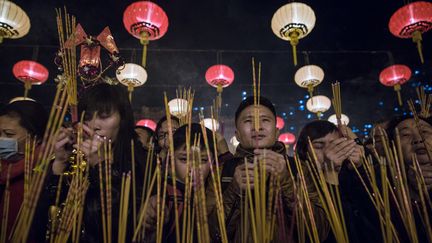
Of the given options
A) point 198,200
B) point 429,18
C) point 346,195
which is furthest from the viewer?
point 429,18

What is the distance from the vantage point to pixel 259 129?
4.86 ft

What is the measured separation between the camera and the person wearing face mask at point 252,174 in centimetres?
89

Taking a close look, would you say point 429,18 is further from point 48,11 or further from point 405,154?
point 48,11

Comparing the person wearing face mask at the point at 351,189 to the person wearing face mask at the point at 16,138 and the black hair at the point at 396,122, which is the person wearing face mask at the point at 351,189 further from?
the person wearing face mask at the point at 16,138

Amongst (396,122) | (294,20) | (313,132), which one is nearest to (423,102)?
(396,122)

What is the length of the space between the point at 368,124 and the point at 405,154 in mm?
10702

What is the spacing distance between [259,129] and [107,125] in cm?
76

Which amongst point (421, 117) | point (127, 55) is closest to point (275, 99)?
point (127, 55)

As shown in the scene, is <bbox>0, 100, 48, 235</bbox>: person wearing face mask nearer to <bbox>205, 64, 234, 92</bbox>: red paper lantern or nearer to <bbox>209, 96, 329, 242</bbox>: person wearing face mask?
<bbox>209, 96, 329, 242</bbox>: person wearing face mask

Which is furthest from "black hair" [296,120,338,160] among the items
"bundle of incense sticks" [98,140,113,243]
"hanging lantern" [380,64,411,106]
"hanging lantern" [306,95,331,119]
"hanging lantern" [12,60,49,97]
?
"hanging lantern" [306,95,331,119]

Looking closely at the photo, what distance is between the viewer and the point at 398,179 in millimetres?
784

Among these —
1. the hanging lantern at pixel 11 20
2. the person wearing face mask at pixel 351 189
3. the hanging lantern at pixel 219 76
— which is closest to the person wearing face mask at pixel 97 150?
the person wearing face mask at pixel 351 189

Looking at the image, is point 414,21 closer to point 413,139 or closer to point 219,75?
point 413,139

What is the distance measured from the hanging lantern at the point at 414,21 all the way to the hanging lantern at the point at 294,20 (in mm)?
1129
